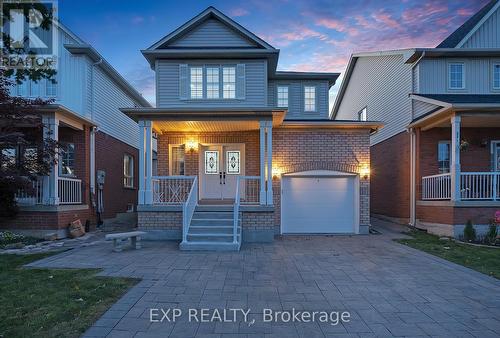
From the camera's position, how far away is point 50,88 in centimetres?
1290

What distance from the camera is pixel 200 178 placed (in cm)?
1244

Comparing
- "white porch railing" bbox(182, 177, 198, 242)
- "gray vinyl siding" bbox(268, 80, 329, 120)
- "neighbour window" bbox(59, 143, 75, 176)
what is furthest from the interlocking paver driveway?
"gray vinyl siding" bbox(268, 80, 329, 120)

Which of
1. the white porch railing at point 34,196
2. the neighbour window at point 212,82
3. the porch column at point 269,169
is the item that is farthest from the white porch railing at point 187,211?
the white porch railing at point 34,196

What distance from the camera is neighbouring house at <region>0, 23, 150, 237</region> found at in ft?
34.0

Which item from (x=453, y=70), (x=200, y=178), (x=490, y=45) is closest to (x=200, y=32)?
(x=200, y=178)

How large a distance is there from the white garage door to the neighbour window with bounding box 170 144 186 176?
161 inches

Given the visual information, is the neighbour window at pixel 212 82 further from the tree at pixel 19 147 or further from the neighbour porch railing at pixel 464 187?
the neighbour porch railing at pixel 464 187

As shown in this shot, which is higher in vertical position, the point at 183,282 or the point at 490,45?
the point at 490,45

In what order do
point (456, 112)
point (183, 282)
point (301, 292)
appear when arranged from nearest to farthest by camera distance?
point (301, 292) → point (183, 282) → point (456, 112)

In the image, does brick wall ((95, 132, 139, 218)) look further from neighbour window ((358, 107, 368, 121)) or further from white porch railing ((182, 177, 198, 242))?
neighbour window ((358, 107, 368, 121))

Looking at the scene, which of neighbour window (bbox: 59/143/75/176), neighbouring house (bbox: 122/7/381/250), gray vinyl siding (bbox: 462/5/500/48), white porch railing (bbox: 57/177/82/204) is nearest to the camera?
white porch railing (bbox: 57/177/82/204)

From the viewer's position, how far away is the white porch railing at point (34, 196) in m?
10.4

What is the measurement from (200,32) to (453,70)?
1073 cm

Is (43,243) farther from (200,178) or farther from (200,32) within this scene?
(200,32)
